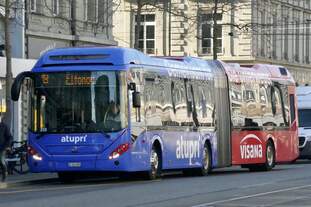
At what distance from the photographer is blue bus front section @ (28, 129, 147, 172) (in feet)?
73.3

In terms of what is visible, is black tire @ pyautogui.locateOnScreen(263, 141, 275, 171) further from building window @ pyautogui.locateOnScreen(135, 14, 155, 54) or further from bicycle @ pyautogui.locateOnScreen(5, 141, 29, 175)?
building window @ pyautogui.locateOnScreen(135, 14, 155, 54)

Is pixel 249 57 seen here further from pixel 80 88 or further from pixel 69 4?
pixel 80 88

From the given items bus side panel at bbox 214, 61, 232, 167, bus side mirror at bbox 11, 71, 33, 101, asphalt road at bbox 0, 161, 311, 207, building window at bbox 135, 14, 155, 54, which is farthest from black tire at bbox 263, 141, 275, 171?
building window at bbox 135, 14, 155, 54

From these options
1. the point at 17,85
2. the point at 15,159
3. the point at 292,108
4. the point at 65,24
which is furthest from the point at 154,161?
the point at 65,24

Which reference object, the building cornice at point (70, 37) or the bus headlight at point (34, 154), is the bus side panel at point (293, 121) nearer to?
the building cornice at point (70, 37)

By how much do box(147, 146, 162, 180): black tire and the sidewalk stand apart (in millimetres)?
2981

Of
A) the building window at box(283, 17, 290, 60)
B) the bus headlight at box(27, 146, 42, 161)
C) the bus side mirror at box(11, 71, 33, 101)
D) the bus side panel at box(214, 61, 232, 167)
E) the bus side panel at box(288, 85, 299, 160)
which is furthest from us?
the building window at box(283, 17, 290, 60)

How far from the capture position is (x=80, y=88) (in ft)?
74.4

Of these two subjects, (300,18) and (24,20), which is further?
(300,18)

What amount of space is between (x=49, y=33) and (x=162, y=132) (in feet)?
48.0

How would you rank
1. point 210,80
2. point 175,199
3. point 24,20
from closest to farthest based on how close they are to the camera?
point 175,199 → point 210,80 → point 24,20

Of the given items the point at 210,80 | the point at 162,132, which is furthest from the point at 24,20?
the point at 162,132

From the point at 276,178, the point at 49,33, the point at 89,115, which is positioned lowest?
the point at 276,178

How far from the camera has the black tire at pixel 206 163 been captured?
27.2m
